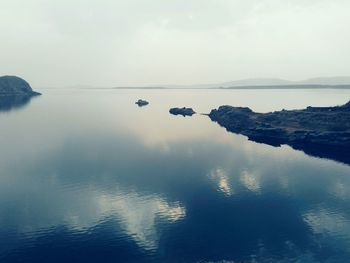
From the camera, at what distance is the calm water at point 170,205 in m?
59.1

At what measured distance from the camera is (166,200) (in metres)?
81.5

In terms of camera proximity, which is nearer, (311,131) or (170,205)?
(170,205)

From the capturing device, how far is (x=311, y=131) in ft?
531

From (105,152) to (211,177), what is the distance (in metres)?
49.2

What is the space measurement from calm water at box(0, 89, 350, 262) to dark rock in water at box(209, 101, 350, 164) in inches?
677

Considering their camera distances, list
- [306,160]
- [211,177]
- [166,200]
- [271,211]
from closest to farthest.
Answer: [271,211] < [166,200] < [211,177] < [306,160]

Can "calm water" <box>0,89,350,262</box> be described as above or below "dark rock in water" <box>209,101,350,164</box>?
below

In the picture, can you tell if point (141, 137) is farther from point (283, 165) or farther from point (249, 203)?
point (249, 203)

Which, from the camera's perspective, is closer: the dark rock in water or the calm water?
the calm water

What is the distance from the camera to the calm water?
59.1m

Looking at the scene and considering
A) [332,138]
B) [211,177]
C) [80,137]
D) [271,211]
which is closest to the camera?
[271,211]

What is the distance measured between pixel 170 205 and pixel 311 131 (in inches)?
4229

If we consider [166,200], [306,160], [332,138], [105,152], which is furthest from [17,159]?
[332,138]

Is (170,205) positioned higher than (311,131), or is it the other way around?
(311,131)
